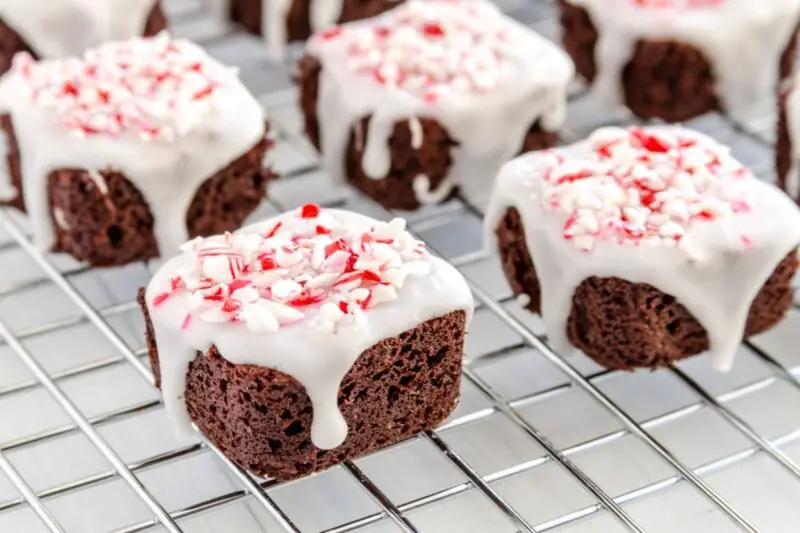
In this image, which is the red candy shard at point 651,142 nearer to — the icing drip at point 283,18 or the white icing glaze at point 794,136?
the white icing glaze at point 794,136

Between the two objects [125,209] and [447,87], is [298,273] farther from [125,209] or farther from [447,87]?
[447,87]

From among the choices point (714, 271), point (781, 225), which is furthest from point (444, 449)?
point (781, 225)

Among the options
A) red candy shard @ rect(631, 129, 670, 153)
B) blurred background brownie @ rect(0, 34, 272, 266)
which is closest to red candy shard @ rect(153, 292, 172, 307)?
blurred background brownie @ rect(0, 34, 272, 266)

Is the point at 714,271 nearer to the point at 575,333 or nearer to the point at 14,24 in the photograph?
the point at 575,333

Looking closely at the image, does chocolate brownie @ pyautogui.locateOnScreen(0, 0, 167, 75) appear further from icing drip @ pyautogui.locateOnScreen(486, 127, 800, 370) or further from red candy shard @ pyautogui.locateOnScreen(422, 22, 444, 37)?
icing drip @ pyautogui.locateOnScreen(486, 127, 800, 370)

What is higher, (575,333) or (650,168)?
(650,168)

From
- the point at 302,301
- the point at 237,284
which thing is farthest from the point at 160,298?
the point at 302,301

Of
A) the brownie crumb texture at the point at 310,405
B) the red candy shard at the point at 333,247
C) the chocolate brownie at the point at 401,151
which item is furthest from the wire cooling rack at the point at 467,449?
the red candy shard at the point at 333,247
